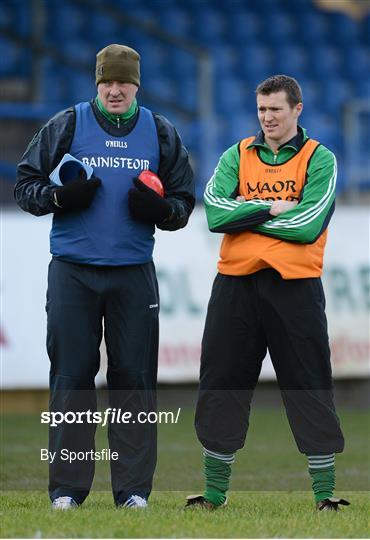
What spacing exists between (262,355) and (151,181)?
0.94m

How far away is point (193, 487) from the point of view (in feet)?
22.9

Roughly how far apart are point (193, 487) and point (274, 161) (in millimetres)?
2218

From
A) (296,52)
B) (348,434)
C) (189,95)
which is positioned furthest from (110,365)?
(296,52)

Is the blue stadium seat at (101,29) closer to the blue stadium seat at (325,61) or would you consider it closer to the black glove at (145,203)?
the blue stadium seat at (325,61)

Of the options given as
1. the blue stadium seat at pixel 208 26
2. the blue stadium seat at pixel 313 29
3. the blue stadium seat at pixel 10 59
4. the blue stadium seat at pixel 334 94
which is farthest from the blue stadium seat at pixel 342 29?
the blue stadium seat at pixel 10 59

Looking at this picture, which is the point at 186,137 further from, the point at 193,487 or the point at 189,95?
the point at 193,487

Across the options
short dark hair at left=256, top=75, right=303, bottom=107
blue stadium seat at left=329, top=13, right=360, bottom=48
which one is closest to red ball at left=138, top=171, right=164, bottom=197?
short dark hair at left=256, top=75, right=303, bottom=107

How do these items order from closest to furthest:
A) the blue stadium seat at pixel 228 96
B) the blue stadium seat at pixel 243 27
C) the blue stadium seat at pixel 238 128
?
the blue stadium seat at pixel 238 128, the blue stadium seat at pixel 228 96, the blue stadium seat at pixel 243 27

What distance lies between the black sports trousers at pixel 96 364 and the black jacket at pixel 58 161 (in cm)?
30

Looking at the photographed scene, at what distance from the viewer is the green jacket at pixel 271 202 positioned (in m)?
5.45

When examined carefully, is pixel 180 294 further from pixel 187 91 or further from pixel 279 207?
pixel 279 207

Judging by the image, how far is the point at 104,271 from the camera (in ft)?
18.1

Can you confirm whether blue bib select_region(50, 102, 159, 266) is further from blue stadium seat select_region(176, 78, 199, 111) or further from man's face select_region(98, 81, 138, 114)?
blue stadium seat select_region(176, 78, 199, 111)

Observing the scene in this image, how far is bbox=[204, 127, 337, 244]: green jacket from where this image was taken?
5.45 m
